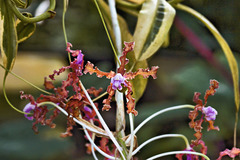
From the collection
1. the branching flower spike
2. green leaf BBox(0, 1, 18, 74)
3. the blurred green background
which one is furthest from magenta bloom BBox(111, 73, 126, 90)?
the blurred green background

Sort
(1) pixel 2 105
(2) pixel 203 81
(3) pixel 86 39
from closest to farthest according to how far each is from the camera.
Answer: (2) pixel 203 81
(3) pixel 86 39
(1) pixel 2 105

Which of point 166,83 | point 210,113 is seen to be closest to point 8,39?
point 210,113

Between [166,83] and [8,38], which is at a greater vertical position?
[8,38]

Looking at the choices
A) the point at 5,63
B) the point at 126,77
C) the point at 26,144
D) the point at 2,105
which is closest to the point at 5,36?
the point at 5,63

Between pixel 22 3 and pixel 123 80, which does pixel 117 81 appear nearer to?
pixel 123 80

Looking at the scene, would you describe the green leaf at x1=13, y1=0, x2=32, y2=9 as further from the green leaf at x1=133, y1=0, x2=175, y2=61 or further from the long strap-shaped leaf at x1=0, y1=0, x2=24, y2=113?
the green leaf at x1=133, y1=0, x2=175, y2=61

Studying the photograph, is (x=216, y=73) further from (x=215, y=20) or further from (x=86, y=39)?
(x=86, y=39)
